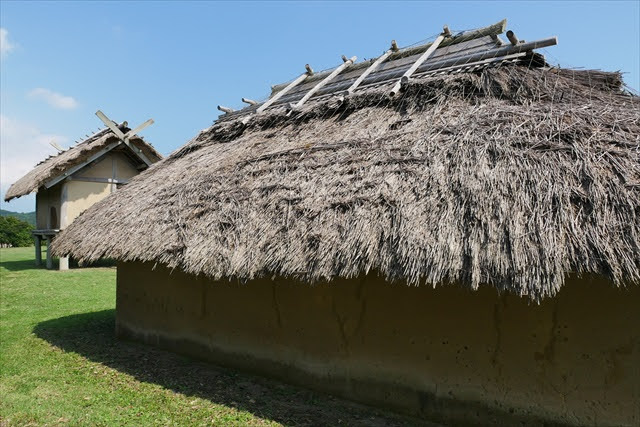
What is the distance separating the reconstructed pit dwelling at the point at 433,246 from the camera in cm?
367

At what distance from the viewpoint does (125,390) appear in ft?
17.6

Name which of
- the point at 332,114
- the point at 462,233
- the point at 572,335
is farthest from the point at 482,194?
the point at 332,114

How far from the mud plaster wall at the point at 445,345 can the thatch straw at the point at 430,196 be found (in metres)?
0.51

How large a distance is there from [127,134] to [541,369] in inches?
583

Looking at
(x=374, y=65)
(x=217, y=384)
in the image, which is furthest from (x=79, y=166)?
(x=217, y=384)

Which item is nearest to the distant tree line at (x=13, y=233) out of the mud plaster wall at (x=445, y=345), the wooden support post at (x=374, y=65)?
the wooden support post at (x=374, y=65)

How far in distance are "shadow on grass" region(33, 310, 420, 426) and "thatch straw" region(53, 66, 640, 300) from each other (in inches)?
55.7

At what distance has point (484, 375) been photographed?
4211 millimetres

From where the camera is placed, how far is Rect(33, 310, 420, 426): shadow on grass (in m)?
4.62

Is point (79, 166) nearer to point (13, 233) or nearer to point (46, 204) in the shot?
point (46, 204)

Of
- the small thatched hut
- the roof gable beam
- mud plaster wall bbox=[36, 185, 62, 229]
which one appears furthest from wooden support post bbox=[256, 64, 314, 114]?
mud plaster wall bbox=[36, 185, 62, 229]

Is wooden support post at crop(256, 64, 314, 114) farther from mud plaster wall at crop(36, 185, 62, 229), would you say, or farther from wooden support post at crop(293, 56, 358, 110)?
mud plaster wall at crop(36, 185, 62, 229)

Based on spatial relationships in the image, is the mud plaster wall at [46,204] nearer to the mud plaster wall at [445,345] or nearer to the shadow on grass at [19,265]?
the shadow on grass at [19,265]

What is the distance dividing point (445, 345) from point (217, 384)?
2806 millimetres
